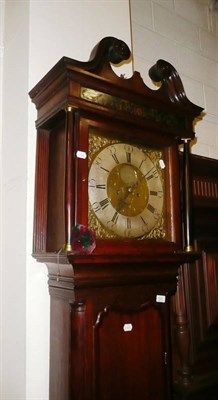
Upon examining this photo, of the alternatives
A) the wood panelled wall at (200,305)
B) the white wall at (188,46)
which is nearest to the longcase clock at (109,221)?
the wood panelled wall at (200,305)

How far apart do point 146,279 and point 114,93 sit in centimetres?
55

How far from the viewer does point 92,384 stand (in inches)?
31.8

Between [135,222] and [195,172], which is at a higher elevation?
[195,172]

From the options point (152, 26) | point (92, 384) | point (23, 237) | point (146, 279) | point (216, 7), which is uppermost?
point (216, 7)

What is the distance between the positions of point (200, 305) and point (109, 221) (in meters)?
0.71

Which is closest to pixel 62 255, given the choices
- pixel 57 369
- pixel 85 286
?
pixel 85 286

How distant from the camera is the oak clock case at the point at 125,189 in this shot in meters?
0.86

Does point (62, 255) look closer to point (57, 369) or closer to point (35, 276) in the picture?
point (35, 276)

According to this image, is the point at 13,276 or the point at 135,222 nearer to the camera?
the point at 135,222

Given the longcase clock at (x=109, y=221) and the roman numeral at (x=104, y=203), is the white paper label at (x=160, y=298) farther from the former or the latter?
the roman numeral at (x=104, y=203)

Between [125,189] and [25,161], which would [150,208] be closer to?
[125,189]

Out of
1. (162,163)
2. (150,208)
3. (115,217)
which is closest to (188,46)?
(162,163)

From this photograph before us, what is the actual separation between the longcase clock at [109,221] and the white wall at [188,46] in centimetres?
69

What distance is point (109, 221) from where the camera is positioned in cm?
87
